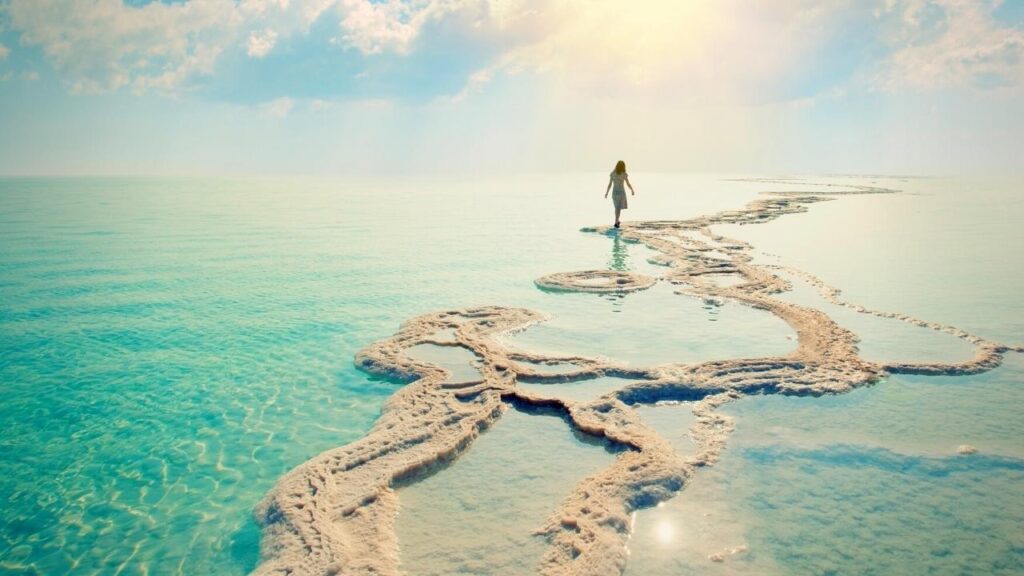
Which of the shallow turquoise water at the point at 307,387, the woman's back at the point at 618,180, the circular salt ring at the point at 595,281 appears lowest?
the shallow turquoise water at the point at 307,387

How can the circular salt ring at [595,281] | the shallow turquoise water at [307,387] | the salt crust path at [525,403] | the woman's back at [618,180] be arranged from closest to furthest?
the salt crust path at [525,403] < the shallow turquoise water at [307,387] < the circular salt ring at [595,281] < the woman's back at [618,180]

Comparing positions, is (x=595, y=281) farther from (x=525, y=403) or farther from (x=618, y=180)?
(x=618, y=180)

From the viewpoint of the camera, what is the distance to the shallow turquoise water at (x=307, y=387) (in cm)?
584

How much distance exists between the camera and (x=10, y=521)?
600 cm

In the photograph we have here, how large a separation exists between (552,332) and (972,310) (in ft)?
32.6

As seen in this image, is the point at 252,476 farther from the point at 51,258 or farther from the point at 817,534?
the point at 51,258

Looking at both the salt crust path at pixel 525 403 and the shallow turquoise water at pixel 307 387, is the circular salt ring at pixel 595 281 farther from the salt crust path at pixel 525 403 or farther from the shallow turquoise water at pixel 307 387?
the salt crust path at pixel 525 403

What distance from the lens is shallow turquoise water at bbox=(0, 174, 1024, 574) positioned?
19.2 feet

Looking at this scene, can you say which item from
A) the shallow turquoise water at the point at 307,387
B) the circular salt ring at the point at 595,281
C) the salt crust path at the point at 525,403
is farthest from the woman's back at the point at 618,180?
the salt crust path at the point at 525,403

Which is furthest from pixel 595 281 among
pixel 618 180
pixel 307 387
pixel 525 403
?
pixel 618 180

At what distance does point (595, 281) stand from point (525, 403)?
9673mm

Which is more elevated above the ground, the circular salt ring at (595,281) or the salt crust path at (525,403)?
the circular salt ring at (595,281)

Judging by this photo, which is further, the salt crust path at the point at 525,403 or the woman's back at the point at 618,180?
the woman's back at the point at 618,180

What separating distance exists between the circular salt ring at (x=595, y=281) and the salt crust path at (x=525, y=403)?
2.64 metres
